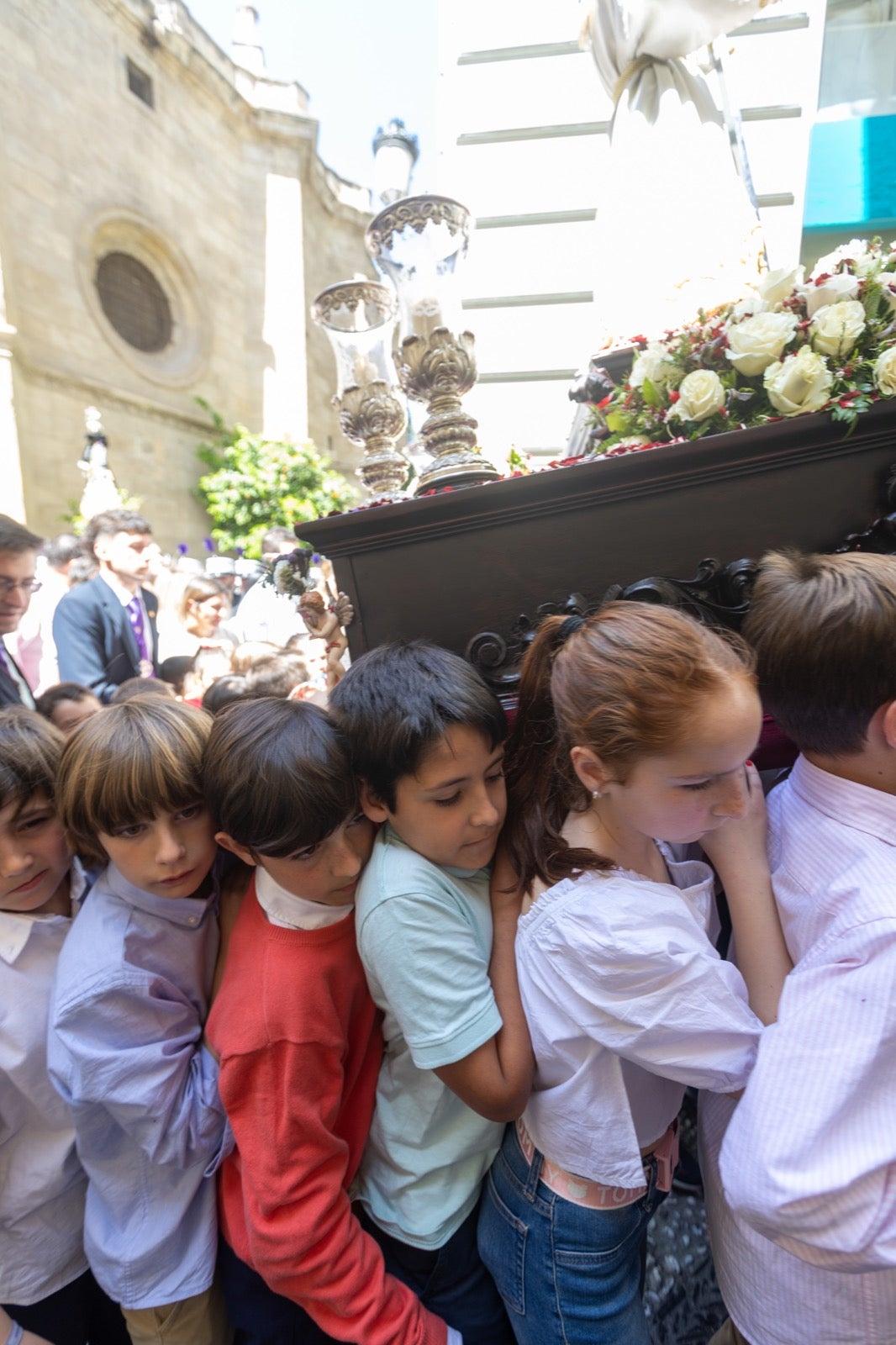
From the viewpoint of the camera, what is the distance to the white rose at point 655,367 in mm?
1619

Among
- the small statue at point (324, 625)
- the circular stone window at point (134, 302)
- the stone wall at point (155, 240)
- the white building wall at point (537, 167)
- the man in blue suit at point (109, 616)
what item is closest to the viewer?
the small statue at point (324, 625)

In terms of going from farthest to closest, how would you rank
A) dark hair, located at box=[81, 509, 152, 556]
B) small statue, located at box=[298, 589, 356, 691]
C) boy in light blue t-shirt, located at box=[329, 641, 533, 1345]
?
1. dark hair, located at box=[81, 509, 152, 556]
2. small statue, located at box=[298, 589, 356, 691]
3. boy in light blue t-shirt, located at box=[329, 641, 533, 1345]

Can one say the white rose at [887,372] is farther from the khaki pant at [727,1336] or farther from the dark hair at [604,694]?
the khaki pant at [727,1336]

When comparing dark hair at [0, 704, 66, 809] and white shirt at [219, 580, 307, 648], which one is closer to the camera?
dark hair at [0, 704, 66, 809]

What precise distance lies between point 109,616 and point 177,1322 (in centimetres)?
271

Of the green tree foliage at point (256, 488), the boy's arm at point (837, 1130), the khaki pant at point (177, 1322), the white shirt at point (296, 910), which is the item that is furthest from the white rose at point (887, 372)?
the green tree foliage at point (256, 488)

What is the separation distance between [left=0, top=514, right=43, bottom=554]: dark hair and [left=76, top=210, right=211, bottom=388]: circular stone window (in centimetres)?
1063

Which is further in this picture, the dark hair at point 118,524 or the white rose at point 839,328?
the dark hair at point 118,524

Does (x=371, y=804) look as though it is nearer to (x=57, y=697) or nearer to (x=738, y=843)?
(x=738, y=843)

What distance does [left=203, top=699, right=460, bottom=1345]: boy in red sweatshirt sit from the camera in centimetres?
108

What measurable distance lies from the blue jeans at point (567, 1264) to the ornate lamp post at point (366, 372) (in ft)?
6.08

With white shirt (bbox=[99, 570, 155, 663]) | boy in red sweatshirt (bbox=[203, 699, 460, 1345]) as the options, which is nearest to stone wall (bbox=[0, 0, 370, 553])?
white shirt (bbox=[99, 570, 155, 663])

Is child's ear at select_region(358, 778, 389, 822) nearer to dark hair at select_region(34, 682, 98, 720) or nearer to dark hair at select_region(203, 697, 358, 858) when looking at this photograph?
dark hair at select_region(203, 697, 358, 858)

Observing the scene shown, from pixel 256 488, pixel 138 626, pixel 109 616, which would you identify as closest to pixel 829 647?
pixel 109 616
